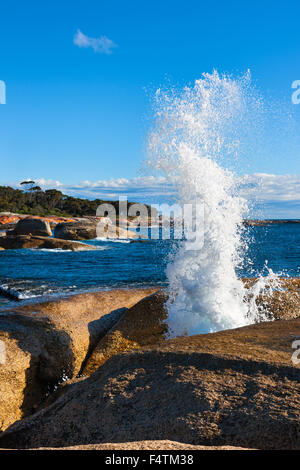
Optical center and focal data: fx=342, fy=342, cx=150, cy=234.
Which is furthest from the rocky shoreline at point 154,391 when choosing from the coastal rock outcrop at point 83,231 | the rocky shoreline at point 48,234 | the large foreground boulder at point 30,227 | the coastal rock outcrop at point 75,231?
the coastal rock outcrop at point 83,231

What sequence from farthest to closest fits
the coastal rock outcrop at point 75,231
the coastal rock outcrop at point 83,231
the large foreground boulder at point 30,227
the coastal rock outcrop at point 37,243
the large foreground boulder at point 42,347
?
the coastal rock outcrop at point 83,231, the coastal rock outcrop at point 75,231, the large foreground boulder at point 30,227, the coastal rock outcrop at point 37,243, the large foreground boulder at point 42,347

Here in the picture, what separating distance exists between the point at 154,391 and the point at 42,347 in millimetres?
2913

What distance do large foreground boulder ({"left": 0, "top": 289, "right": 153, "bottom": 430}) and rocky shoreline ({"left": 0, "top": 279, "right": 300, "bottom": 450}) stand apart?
0.7 inches

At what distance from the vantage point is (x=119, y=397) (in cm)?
354

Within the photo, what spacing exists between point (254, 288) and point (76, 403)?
5846 mm

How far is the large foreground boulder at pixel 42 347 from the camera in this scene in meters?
5.00

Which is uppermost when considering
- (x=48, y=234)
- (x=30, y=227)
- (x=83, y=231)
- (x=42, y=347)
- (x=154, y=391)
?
(x=30, y=227)

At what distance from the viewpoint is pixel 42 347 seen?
5730 millimetres

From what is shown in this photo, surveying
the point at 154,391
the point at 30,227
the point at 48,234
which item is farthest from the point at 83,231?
the point at 154,391

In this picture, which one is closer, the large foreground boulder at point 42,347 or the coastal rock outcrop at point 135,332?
the large foreground boulder at point 42,347

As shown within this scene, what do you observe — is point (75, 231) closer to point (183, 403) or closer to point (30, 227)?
point (30, 227)

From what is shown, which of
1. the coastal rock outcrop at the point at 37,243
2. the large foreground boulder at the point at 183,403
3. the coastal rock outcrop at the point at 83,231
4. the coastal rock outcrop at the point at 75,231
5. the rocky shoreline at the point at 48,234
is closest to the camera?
the large foreground boulder at the point at 183,403

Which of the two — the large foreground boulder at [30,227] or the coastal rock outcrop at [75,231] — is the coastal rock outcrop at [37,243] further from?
the coastal rock outcrop at [75,231]

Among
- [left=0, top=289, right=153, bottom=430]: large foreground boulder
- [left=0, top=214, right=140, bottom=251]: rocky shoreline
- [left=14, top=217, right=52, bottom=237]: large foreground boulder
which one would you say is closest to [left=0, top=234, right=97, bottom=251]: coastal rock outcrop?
[left=0, top=214, right=140, bottom=251]: rocky shoreline
